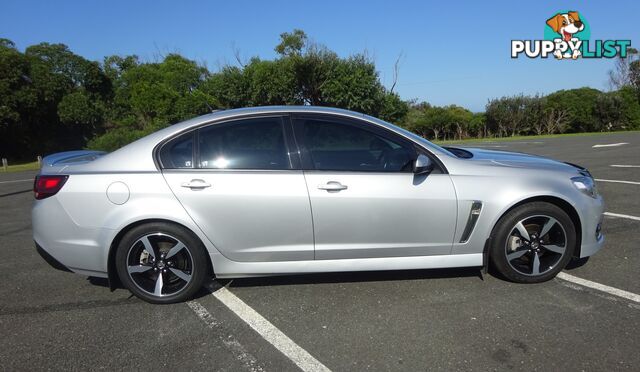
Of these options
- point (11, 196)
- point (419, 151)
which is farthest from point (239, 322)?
point (11, 196)

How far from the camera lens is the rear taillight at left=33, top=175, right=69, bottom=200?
10.8 ft

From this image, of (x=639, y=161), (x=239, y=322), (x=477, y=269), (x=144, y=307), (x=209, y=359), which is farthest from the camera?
(x=639, y=161)

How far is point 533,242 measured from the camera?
3502 mm

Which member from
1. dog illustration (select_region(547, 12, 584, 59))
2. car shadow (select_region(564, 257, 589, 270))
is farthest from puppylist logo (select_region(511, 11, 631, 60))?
car shadow (select_region(564, 257, 589, 270))

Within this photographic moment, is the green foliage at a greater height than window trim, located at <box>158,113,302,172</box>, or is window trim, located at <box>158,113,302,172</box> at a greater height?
the green foliage

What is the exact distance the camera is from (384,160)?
11.2 feet

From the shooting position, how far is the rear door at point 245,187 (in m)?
3.24

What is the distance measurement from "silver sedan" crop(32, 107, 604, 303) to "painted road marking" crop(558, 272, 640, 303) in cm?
20

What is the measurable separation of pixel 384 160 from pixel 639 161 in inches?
413

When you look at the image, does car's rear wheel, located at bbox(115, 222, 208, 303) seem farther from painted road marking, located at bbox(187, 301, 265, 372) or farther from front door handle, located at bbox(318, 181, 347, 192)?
front door handle, located at bbox(318, 181, 347, 192)

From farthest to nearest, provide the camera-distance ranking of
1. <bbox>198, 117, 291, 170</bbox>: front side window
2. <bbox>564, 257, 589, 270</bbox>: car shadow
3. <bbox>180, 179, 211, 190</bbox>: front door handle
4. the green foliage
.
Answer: the green foliage
<bbox>564, 257, 589, 270</bbox>: car shadow
<bbox>198, 117, 291, 170</bbox>: front side window
<bbox>180, 179, 211, 190</bbox>: front door handle

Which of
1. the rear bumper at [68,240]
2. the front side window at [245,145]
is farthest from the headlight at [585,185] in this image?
the rear bumper at [68,240]

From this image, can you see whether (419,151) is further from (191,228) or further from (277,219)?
(191,228)

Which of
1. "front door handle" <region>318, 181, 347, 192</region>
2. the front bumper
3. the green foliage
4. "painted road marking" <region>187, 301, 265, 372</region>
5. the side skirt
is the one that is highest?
the green foliage
